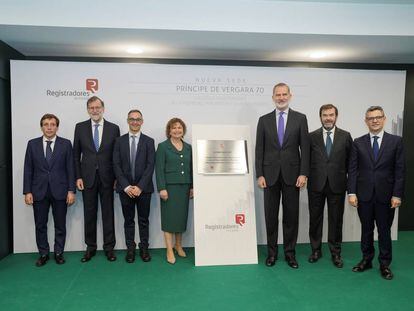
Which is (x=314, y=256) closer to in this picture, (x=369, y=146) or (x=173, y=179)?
(x=369, y=146)

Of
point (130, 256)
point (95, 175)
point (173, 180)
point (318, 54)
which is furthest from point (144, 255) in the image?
point (318, 54)

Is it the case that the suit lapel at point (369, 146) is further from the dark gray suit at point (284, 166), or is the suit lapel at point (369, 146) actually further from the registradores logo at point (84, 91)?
the registradores logo at point (84, 91)

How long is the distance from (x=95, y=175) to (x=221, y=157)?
4.83 ft

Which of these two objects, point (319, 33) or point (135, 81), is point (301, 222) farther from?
point (135, 81)

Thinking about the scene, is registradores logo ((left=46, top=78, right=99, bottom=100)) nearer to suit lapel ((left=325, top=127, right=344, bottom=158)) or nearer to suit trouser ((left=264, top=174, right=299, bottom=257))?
suit trouser ((left=264, top=174, right=299, bottom=257))

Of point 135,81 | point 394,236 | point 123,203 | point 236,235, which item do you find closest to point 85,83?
point 135,81

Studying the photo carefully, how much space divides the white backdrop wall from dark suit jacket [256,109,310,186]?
0.80 metres

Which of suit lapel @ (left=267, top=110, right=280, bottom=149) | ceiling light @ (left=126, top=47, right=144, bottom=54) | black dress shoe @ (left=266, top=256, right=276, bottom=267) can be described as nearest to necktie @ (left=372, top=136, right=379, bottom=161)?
suit lapel @ (left=267, top=110, right=280, bottom=149)

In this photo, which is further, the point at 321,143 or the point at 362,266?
the point at 321,143

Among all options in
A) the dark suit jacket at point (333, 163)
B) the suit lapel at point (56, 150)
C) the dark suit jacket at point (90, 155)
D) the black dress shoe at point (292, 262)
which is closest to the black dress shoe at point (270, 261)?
the black dress shoe at point (292, 262)

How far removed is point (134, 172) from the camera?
161 inches

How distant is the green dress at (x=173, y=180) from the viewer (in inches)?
160

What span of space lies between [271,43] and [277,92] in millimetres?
788

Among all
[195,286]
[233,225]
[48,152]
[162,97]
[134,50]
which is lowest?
[195,286]
